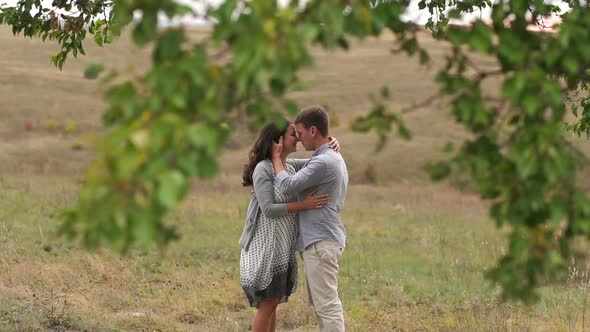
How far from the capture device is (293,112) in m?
3.57

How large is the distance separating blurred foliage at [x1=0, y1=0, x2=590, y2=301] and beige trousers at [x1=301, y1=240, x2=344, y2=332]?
9.95ft

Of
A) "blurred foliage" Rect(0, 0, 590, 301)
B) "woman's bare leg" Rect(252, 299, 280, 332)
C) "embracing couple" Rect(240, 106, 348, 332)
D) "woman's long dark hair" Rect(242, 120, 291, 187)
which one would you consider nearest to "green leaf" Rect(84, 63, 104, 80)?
"blurred foliage" Rect(0, 0, 590, 301)

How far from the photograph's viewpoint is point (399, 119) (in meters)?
3.78

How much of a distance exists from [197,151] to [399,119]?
112 centimetres

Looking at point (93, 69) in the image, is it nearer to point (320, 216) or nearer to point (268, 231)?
point (320, 216)

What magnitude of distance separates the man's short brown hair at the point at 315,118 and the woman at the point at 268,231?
15 cm

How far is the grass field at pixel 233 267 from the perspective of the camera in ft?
30.3

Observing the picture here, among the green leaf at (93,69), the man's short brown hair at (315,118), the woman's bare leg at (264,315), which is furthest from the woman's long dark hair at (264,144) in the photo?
the green leaf at (93,69)

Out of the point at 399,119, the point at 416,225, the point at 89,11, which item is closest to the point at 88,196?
the point at 399,119

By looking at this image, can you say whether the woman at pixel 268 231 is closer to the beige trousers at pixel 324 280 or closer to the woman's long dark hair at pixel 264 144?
the woman's long dark hair at pixel 264 144

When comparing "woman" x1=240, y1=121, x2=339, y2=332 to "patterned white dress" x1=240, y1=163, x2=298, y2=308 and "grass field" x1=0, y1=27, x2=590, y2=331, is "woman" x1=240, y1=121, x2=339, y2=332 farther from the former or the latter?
"grass field" x1=0, y1=27, x2=590, y2=331

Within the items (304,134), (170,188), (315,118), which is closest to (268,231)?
(304,134)

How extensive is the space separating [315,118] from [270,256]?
3.87 feet

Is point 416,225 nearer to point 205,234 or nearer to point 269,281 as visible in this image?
point 205,234
